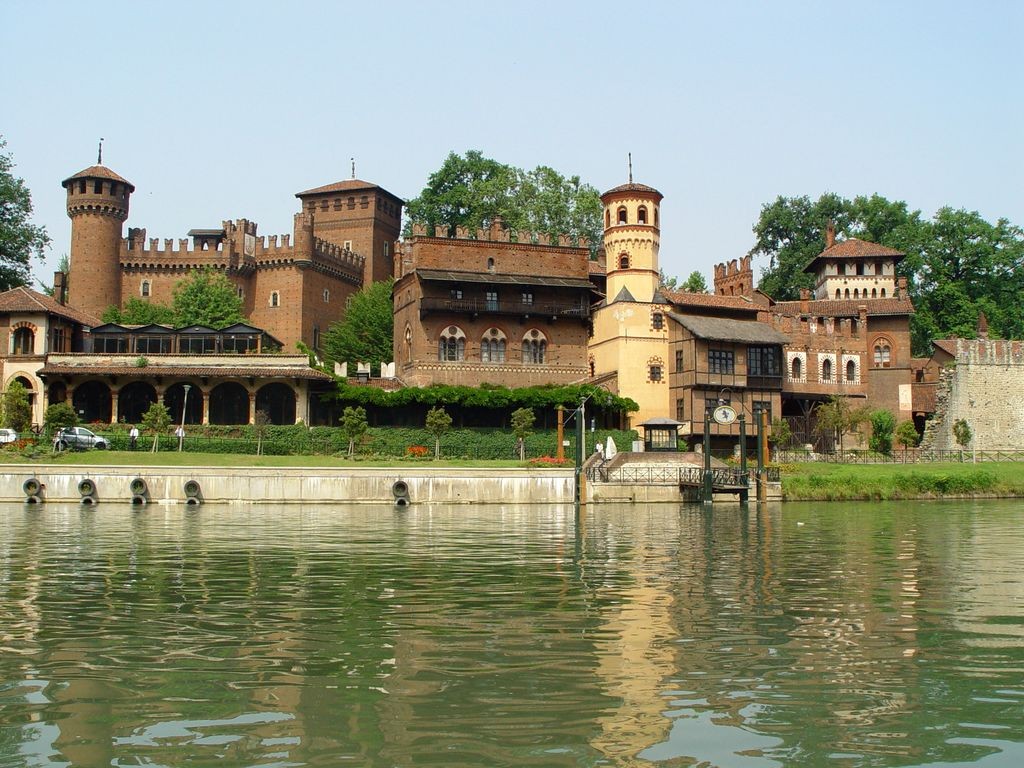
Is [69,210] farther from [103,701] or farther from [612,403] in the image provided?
[103,701]

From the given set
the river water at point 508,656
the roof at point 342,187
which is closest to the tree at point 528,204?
the roof at point 342,187

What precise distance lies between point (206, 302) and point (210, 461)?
26354 millimetres

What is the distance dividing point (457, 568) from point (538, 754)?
38.9 feet

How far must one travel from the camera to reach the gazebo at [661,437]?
166 feet

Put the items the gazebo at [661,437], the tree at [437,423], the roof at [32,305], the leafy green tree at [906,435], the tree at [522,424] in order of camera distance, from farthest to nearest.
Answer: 1. the leafy green tree at [906,435]
2. the roof at [32,305]
3. the gazebo at [661,437]
4. the tree at [522,424]
5. the tree at [437,423]

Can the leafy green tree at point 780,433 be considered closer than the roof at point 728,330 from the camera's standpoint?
Yes

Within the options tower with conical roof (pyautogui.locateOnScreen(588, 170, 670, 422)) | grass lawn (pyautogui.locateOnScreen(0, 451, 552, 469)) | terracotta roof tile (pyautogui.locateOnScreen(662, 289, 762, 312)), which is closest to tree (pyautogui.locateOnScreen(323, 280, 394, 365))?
tower with conical roof (pyautogui.locateOnScreen(588, 170, 670, 422))

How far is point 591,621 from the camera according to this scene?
13.6 meters

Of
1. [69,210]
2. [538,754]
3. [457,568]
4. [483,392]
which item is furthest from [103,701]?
[69,210]

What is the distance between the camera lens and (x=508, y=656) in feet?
36.5

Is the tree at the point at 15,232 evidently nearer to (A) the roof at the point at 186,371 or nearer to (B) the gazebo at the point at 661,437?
(A) the roof at the point at 186,371

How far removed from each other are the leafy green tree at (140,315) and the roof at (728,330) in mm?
32416

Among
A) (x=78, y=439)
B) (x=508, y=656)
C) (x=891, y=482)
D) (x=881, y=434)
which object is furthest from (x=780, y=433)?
(x=508, y=656)

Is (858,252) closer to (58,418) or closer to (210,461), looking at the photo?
(210,461)
